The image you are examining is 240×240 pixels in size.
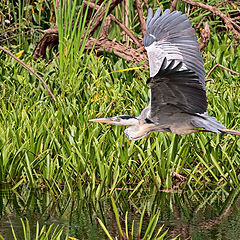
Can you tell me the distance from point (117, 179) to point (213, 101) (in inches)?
71.8

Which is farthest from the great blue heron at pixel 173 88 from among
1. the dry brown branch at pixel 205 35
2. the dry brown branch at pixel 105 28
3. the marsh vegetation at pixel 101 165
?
the dry brown branch at pixel 105 28

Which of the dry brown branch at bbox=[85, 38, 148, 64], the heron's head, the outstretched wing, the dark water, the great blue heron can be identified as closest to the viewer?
the great blue heron

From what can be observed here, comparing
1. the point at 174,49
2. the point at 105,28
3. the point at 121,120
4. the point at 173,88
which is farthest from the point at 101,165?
the point at 105,28

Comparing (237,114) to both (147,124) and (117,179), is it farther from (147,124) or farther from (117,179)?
(147,124)

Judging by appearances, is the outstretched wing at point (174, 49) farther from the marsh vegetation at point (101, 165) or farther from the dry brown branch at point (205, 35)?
the dry brown branch at point (205, 35)

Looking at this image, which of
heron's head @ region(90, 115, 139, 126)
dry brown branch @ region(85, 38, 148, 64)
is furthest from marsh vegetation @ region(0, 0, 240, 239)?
dry brown branch @ region(85, 38, 148, 64)

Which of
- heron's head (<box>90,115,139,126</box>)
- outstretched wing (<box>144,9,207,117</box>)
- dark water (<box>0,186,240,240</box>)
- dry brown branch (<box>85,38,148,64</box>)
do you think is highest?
outstretched wing (<box>144,9,207,117</box>)

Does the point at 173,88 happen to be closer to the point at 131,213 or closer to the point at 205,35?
the point at 131,213

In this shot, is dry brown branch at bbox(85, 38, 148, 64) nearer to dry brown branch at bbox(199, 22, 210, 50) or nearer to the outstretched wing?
dry brown branch at bbox(199, 22, 210, 50)

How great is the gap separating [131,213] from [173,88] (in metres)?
1.20

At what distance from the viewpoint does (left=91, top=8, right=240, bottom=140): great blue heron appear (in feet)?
10.3

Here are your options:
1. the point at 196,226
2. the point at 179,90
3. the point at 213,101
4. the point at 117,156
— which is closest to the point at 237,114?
the point at 213,101

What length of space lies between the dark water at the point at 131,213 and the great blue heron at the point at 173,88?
65cm

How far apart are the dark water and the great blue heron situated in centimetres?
65
